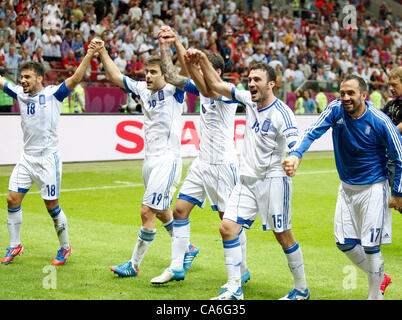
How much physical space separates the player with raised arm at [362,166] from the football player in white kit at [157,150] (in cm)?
197

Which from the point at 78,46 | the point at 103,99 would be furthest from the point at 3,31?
the point at 103,99

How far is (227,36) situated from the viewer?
958 inches

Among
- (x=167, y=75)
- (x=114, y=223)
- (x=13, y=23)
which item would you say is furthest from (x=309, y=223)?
(x=13, y=23)

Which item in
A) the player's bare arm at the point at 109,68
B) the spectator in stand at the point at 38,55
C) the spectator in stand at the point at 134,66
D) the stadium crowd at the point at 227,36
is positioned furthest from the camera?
the spectator in stand at the point at 134,66

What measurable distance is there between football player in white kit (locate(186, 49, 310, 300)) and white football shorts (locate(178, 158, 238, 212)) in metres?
0.81

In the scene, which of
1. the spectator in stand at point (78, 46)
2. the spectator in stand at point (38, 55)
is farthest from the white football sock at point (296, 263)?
the spectator in stand at point (78, 46)

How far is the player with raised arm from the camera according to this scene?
5.43 m

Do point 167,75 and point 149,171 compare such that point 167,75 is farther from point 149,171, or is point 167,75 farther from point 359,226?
point 359,226

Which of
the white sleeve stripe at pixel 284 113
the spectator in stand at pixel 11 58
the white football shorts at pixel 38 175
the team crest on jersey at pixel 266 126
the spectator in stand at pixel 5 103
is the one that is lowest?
the spectator in stand at pixel 5 103

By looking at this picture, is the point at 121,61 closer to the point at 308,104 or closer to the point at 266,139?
the point at 308,104

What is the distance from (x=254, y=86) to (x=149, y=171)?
182 centimetres

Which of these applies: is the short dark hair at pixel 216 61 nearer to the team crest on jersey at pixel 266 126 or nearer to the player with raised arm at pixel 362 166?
the team crest on jersey at pixel 266 126

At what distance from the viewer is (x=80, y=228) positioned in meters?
9.59

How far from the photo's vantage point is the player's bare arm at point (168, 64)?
6340 millimetres
